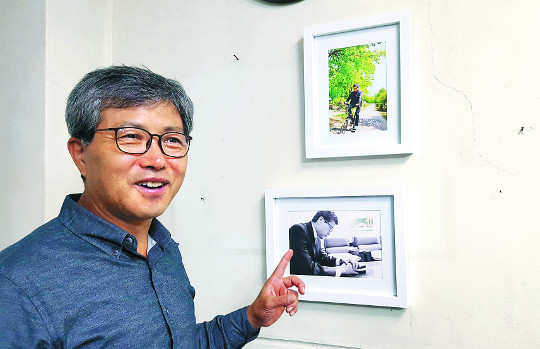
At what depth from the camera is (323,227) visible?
1358 mm

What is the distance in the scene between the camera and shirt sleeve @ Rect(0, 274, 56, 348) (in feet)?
2.65

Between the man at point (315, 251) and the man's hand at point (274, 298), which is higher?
the man at point (315, 251)

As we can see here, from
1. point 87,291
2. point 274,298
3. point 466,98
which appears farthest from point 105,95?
point 466,98

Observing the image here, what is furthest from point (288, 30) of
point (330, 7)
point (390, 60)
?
point (390, 60)

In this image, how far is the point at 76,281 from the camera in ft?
3.00

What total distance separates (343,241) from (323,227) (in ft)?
0.21

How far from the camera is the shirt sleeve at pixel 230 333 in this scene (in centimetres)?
118

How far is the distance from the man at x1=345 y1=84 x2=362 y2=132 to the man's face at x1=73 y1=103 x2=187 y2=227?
1.69ft

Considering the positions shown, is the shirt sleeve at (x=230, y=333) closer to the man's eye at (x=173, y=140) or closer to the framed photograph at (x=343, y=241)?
the framed photograph at (x=343, y=241)

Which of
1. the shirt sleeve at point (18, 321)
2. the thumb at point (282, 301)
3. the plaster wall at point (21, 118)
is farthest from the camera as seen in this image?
the plaster wall at point (21, 118)

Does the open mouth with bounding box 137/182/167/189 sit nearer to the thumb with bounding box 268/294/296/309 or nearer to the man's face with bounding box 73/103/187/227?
the man's face with bounding box 73/103/187/227

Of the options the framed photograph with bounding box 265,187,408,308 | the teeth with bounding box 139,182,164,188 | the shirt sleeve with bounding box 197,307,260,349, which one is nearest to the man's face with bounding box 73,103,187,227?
the teeth with bounding box 139,182,164,188

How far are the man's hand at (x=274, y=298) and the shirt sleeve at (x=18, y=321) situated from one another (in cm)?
45

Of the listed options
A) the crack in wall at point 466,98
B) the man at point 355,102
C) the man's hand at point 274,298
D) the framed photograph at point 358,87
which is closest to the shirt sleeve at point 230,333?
the man's hand at point 274,298
